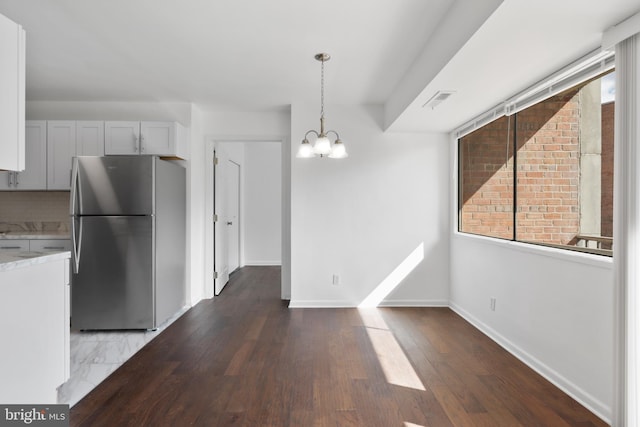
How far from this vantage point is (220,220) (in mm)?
5184

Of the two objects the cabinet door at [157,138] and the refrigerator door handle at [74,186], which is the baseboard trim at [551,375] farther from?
the refrigerator door handle at [74,186]

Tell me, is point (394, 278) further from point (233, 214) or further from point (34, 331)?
point (34, 331)

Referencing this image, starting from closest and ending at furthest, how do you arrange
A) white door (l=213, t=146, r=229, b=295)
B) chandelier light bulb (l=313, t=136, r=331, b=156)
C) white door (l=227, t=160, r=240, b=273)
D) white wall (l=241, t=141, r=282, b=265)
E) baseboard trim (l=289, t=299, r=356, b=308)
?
chandelier light bulb (l=313, t=136, r=331, b=156), baseboard trim (l=289, t=299, r=356, b=308), white door (l=213, t=146, r=229, b=295), white door (l=227, t=160, r=240, b=273), white wall (l=241, t=141, r=282, b=265)

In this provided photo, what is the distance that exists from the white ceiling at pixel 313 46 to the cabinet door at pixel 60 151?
390 mm

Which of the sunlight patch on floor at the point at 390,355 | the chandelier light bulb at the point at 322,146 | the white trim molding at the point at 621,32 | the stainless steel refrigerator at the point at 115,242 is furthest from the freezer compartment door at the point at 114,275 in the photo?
the white trim molding at the point at 621,32

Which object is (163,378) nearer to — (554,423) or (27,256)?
(27,256)

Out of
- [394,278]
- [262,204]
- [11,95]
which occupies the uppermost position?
[11,95]

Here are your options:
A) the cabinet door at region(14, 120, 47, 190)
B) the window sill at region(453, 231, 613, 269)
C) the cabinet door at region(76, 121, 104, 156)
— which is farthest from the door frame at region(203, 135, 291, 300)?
the window sill at region(453, 231, 613, 269)

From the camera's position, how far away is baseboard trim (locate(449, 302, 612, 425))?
2.07m

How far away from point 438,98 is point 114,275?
334cm

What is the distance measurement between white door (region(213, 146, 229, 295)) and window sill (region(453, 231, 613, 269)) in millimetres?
3218

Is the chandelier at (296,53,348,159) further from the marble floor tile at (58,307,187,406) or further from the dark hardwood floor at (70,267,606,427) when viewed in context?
the marble floor tile at (58,307,187,406)

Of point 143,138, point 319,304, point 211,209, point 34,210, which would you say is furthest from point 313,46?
point 34,210

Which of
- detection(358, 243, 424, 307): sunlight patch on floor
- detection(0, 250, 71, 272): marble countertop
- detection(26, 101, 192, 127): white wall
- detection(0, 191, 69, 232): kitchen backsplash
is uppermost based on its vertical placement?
detection(26, 101, 192, 127): white wall
